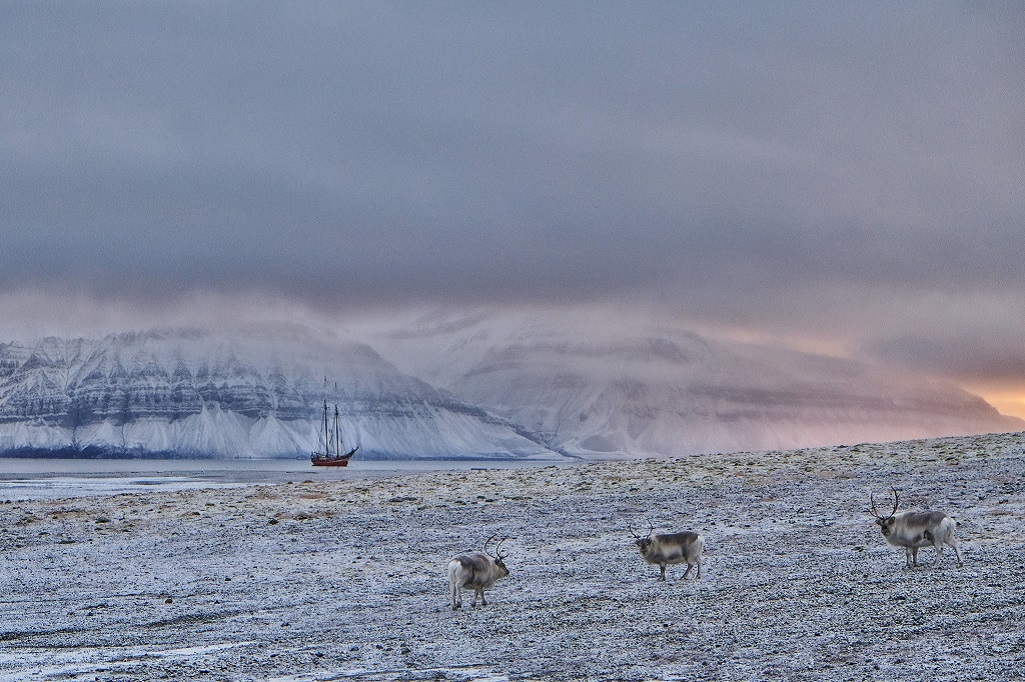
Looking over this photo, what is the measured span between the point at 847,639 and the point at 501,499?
19908mm

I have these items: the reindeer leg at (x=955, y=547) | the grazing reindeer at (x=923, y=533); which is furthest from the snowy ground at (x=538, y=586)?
the grazing reindeer at (x=923, y=533)

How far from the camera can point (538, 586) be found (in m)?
19.2

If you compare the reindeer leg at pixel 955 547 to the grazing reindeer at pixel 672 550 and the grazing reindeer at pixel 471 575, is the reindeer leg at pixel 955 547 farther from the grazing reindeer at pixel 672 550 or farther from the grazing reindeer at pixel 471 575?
the grazing reindeer at pixel 471 575

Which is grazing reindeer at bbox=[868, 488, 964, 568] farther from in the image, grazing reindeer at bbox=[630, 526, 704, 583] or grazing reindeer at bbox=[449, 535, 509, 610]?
grazing reindeer at bbox=[449, 535, 509, 610]

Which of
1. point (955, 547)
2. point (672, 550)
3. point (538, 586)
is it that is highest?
point (955, 547)

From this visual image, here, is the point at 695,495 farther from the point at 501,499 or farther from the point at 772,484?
the point at 501,499

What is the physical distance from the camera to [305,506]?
Result: 33625 mm

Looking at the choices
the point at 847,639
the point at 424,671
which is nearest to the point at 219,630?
the point at 424,671

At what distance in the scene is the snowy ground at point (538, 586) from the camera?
521 inches

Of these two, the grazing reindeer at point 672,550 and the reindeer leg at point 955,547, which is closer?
the reindeer leg at point 955,547

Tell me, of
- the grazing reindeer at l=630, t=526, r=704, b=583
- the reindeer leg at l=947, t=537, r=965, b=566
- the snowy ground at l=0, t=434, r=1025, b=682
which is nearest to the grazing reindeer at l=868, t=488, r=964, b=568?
the reindeer leg at l=947, t=537, r=965, b=566

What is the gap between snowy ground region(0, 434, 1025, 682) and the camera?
43.4ft

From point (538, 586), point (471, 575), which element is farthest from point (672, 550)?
point (471, 575)

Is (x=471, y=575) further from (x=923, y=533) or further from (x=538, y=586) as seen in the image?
(x=923, y=533)
